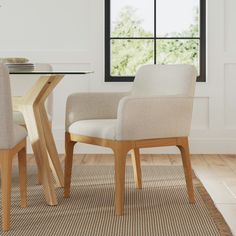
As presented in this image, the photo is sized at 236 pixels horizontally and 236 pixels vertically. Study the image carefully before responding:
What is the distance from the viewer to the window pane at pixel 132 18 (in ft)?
18.2

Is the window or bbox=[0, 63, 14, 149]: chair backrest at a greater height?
the window

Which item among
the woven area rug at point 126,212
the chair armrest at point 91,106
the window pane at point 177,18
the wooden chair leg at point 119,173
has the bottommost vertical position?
the woven area rug at point 126,212

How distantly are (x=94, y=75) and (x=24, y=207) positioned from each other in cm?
245

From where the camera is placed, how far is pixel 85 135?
3.30 m

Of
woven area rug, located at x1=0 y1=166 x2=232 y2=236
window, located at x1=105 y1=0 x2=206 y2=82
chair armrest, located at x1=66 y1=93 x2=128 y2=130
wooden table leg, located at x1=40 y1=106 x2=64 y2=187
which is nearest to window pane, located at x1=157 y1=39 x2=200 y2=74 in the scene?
window, located at x1=105 y1=0 x2=206 y2=82

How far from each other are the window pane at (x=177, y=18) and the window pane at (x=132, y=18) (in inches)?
3.5

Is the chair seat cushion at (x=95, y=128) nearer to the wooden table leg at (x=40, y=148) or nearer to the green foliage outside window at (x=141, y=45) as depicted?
the wooden table leg at (x=40, y=148)

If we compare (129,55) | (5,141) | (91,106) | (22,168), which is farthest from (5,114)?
(129,55)

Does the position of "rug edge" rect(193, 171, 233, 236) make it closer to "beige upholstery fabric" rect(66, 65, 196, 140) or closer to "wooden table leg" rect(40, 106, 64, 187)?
"beige upholstery fabric" rect(66, 65, 196, 140)

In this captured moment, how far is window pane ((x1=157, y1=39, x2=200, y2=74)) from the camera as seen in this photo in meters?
5.55

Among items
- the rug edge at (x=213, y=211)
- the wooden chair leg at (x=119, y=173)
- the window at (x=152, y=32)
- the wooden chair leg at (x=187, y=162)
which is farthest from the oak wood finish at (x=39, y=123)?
the window at (x=152, y=32)

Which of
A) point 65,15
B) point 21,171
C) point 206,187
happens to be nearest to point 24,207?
point 21,171

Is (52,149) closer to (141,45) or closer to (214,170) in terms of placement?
(214,170)

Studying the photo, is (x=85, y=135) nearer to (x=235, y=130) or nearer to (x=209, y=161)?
(x=209, y=161)
